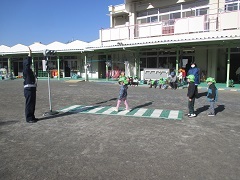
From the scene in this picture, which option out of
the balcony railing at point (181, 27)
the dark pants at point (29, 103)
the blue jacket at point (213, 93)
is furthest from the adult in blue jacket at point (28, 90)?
the balcony railing at point (181, 27)

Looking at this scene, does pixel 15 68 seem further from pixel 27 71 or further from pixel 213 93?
pixel 213 93

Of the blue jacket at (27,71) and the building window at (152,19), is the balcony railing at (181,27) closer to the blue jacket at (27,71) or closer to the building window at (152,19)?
the building window at (152,19)

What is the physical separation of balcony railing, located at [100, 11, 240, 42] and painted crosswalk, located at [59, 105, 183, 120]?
11104mm

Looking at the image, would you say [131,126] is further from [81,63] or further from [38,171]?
[81,63]

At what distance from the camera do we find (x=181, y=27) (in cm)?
1838

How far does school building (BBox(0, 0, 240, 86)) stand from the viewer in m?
16.6

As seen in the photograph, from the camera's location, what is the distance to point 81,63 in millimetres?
28047

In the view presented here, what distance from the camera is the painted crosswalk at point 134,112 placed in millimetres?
8060

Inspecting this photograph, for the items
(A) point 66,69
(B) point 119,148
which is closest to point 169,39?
(B) point 119,148

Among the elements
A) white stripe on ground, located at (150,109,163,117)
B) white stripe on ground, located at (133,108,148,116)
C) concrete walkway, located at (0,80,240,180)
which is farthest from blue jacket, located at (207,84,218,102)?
white stripe on ground, located at (133,108,148,116)

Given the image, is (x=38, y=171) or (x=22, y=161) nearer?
(x=38, y=171)

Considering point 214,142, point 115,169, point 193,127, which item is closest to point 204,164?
point 214,142

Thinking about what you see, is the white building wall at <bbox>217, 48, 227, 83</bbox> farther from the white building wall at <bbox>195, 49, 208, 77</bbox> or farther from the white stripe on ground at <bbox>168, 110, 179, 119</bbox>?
the white stripe on ground at <bbox>168, 110, 179, 119</bbox>

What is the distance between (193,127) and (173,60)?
593 inches
